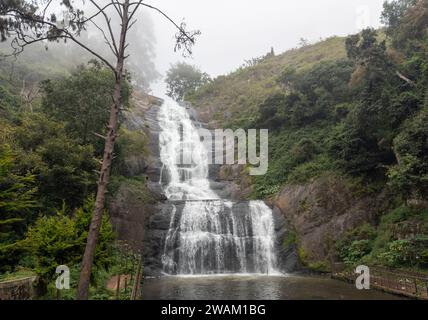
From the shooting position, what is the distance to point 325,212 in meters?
26.4

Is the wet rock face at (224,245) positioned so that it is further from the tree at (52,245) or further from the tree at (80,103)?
the tree at (52,245)

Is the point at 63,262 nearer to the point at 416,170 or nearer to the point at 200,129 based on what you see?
the point at 416,170

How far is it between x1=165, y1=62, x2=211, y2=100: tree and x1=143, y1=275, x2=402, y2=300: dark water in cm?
6889

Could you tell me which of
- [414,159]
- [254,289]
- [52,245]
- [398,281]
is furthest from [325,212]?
[52,245]

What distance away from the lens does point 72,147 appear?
23797 millimetres

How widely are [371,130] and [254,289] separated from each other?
45.7ft

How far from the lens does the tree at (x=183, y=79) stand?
87.3 meters

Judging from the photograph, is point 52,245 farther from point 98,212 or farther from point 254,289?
point 254,289

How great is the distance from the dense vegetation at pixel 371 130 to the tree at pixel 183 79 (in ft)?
125

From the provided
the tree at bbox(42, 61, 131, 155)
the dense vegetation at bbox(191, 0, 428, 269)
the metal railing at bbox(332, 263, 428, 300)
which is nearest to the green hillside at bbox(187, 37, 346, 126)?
the dense vegetation at bbox(191, 0, 428, 269)

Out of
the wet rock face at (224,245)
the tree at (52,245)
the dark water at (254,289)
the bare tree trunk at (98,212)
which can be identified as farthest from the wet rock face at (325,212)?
the bare tree trunk at (98,212)

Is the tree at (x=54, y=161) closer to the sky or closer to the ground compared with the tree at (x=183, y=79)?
closer to the ground

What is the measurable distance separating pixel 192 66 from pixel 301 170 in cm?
6599

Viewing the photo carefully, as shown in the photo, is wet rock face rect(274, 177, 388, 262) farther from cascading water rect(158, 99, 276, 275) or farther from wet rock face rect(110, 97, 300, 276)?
cascading water rect(158, 99, 276, 275)
